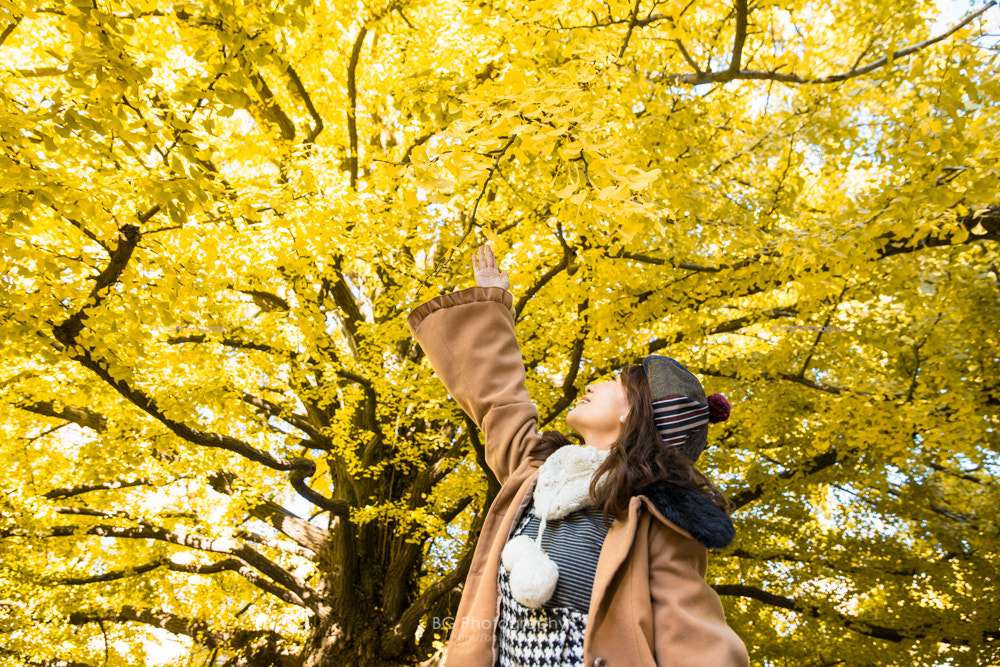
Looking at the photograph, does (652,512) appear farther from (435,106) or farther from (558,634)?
(435,106)

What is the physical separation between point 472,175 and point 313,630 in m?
7.11

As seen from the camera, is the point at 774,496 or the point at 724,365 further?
the point at 774,496

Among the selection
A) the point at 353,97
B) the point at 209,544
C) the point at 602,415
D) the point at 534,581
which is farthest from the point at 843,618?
the point at 353,97

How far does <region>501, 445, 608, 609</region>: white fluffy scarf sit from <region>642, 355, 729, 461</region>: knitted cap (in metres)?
0.21

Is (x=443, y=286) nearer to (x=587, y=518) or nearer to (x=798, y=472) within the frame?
(x=587, y=518)

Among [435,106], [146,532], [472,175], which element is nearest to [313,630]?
[146,532]

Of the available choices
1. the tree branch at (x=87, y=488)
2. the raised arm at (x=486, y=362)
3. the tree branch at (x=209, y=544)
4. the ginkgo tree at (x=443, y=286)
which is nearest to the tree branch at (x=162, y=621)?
the ginkgo tree at (x=443, y=286)

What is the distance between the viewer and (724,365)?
7.59 m

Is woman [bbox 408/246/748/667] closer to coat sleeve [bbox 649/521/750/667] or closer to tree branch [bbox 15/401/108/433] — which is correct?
coat sleeve [bbox 649/521/750/667]

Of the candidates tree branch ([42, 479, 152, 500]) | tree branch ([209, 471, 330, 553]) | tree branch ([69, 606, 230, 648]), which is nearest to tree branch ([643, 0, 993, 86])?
tree branch ([209, 471, 330, 553])

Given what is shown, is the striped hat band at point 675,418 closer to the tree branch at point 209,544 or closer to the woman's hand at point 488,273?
the woman's hand at point 488,273

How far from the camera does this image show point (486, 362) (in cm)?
220

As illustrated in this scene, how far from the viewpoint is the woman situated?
1655 mm

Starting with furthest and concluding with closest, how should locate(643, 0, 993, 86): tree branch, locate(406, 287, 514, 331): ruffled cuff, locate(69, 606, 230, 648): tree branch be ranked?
locate(69, 606, 230, 648): tree branch, locate(643, 0, 993, 86): tree branch, locate(406, 287, 514, 331): ruffled cuff
